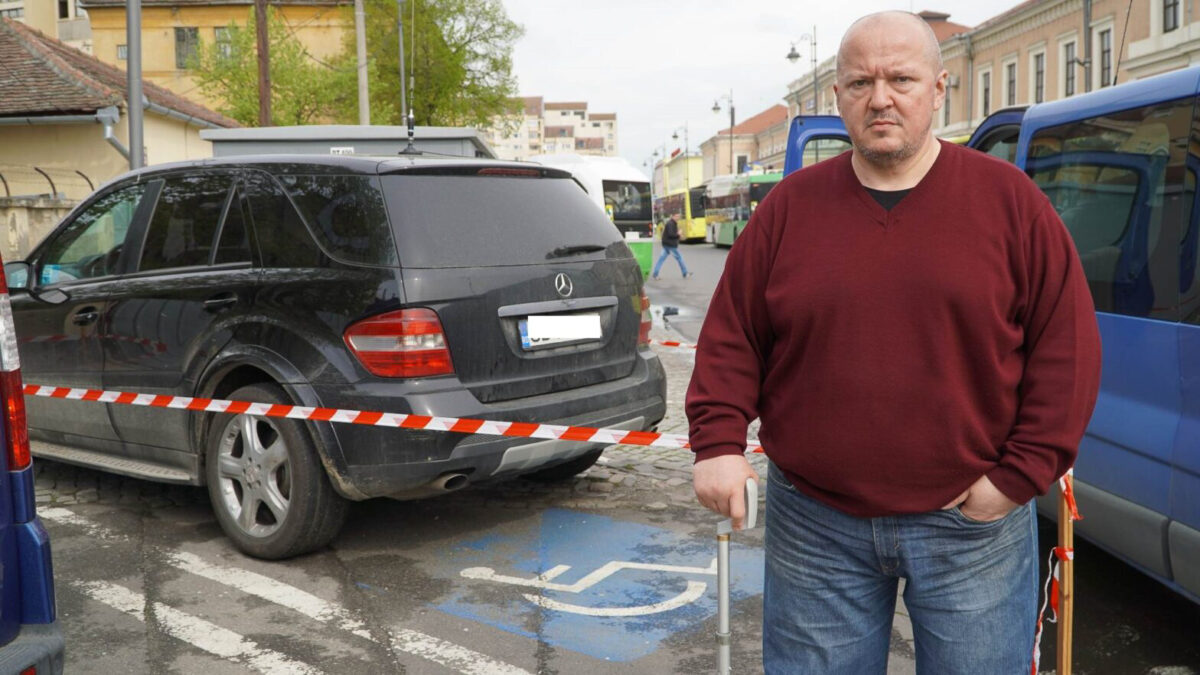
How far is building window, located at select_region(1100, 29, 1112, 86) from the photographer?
1665 inches

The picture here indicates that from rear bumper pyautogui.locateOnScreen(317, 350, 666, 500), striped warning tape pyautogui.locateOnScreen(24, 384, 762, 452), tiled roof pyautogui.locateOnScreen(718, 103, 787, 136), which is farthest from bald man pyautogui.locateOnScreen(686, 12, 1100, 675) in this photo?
tiled roof pyautogui.locateOnScreen(718, 103, 787, 136)

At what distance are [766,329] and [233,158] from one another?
365 centimetres

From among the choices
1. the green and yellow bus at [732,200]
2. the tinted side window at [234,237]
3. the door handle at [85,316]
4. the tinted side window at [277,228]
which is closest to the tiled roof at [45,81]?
the green and yellow bus at [732,200]

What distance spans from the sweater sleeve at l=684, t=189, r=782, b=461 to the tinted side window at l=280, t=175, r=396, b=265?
97.5 inches

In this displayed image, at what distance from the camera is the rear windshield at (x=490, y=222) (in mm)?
4645

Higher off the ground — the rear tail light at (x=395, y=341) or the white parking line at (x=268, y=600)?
the rear tail light at (x=395, y=341)

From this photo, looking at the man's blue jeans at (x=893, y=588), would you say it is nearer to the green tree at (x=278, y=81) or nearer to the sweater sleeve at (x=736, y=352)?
the sweater sleeve at (x=736, y=352)

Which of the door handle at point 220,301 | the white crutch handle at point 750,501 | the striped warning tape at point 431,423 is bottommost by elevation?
the striped warning tape at point 431,423

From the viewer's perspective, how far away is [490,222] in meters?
4.89

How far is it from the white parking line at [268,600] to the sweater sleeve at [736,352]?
5.71ft

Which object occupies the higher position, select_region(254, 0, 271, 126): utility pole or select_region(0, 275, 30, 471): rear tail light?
select_region(254, 0, 271, 126): utility pole

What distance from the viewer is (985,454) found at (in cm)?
209

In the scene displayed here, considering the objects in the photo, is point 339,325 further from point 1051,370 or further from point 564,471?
point 1051,370

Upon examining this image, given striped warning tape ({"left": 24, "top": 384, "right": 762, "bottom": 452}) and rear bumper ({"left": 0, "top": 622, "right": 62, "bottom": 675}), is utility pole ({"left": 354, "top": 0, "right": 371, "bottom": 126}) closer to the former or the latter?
striped warning tape ({"left": 24, "top": 384, "right": 762, "bottom": 452})
